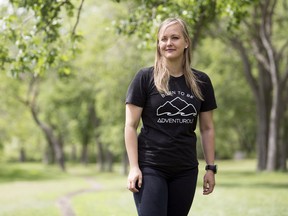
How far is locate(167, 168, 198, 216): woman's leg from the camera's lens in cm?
397

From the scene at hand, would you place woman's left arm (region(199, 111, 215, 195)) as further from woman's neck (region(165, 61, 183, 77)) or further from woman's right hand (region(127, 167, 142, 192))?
woman's right hand (region(127, 167, 142, 192))

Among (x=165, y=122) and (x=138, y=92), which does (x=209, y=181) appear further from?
(x=138, y=92)

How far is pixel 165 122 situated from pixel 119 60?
2463cm

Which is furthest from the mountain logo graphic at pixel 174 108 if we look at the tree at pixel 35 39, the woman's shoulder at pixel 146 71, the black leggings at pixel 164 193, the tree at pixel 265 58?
the tree at pixel 265 58

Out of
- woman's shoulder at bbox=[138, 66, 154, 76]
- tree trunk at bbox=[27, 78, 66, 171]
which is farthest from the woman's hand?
tree trunk at bbox=[27, 78, 66, 171]

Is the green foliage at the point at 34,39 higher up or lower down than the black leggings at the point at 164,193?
higher up

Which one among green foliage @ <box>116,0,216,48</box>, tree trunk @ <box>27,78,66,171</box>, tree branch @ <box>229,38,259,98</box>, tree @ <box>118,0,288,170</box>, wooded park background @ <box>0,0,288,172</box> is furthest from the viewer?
tree trunk @ <box>27,78,66,171</box>

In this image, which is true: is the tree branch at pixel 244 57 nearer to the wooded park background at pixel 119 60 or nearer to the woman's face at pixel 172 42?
the wooded park background at pixel 119 60

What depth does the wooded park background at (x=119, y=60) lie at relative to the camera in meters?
8.13

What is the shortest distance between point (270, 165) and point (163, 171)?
75.5 ft

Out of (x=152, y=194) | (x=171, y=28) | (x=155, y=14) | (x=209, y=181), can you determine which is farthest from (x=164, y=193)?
(x=155, y=14)

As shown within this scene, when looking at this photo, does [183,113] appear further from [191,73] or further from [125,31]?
[125,31]

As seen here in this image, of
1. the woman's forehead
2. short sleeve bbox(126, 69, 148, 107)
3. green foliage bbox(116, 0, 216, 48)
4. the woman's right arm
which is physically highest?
green foliage bbox(116, 0, 216, 48)

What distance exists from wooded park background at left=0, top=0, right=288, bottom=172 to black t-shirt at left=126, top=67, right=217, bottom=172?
13.5 ft
